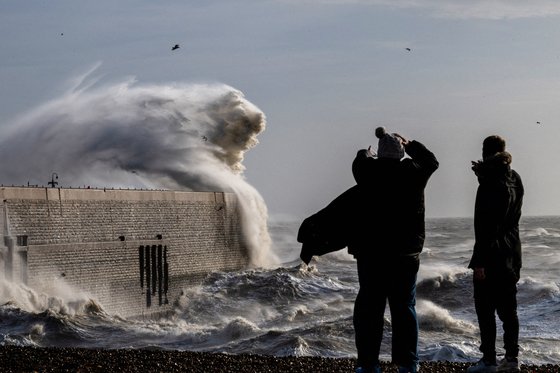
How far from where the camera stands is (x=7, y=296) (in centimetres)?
2652

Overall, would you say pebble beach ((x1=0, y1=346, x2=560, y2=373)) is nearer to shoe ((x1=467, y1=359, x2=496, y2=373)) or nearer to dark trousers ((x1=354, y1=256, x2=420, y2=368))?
shoe ((x1=467, y1=359, x2=496, y2=373))

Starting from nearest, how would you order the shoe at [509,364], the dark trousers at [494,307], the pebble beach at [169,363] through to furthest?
the dark trousers at [494,307]
the shoe at [509,364]
the pebble beach at [169,363]

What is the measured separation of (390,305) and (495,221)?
1.16 meters

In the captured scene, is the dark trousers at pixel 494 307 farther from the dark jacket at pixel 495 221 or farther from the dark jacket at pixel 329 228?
the dark jacket at pixel 329 228

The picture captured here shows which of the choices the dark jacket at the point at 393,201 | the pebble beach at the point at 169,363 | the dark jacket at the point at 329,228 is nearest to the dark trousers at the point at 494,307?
the pebble beach at the point at 169,363

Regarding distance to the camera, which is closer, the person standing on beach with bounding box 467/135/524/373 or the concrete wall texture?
the person standing on beach with bounding box 467/135/524/373

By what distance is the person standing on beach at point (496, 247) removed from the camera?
26.3ft

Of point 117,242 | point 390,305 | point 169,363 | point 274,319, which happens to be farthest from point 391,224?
point 117,242

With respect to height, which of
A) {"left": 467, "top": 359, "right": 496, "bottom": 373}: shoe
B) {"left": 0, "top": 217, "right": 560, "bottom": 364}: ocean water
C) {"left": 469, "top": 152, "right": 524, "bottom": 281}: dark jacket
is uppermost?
{"left": 469, "top": 152, "right": 524, "bottom": 281}: dark jacket

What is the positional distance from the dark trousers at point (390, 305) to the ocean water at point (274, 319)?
26.0ft

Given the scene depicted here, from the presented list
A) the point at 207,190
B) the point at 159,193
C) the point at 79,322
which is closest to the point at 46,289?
the point at 79,322

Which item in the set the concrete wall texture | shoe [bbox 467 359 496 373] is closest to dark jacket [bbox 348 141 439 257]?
shoe [bbox 467 359 496 373]

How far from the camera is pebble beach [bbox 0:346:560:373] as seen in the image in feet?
30.8

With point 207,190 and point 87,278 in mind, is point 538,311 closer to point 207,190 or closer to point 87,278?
point 87,278
